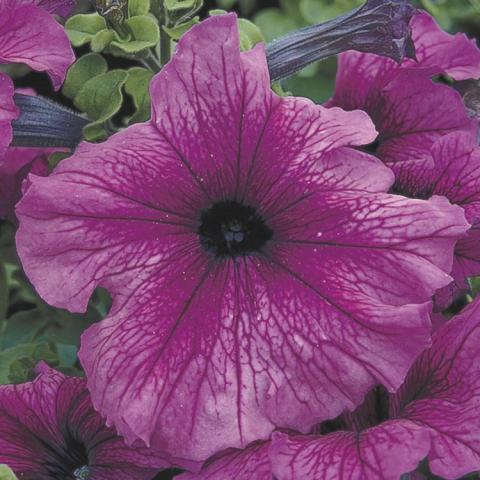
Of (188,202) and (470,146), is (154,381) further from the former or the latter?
(470,146)

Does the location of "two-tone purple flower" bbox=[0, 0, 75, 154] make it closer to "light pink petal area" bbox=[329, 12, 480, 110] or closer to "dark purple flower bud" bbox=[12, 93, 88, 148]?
"dark purple flower bud" bbox=[12, 93, 88, 148]

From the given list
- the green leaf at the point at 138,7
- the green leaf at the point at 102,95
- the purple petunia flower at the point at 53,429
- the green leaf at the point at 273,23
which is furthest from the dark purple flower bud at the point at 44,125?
the green leaf at the point at 273,23

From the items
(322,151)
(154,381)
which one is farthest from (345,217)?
(154,381)

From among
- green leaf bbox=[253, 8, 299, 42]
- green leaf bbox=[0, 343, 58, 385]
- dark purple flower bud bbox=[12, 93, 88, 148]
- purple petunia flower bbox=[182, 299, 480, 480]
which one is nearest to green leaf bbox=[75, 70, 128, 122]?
dark purple flower bud bbox=[12, 93, 88, 148]

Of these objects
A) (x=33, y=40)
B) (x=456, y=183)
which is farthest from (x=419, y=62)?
(x=33, y=40)

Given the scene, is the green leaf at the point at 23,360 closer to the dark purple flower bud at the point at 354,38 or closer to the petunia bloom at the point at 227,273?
the petunia bloom at the point at 227,273

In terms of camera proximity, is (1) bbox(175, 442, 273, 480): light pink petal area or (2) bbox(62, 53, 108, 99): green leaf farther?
(2) bbox(62, 53, 108, 99): green leaf
